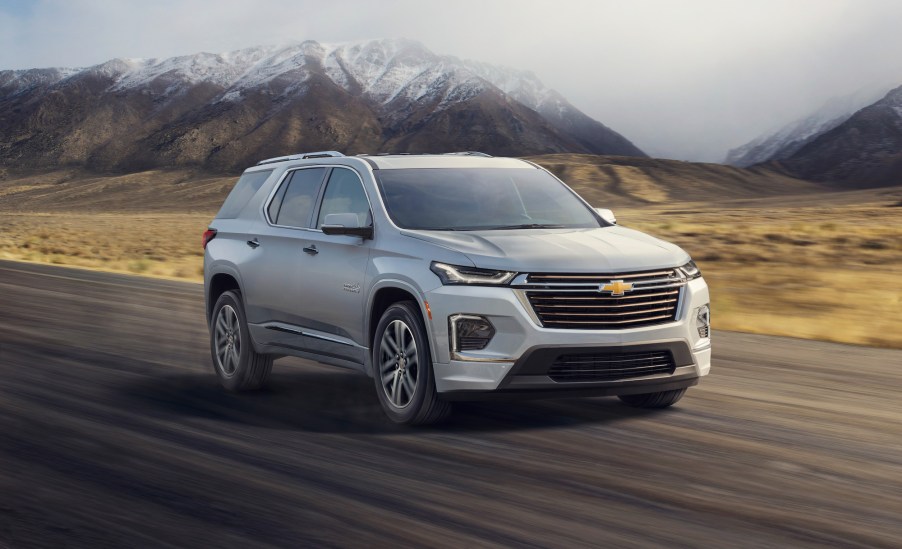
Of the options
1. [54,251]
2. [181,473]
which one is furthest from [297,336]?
[54,251]

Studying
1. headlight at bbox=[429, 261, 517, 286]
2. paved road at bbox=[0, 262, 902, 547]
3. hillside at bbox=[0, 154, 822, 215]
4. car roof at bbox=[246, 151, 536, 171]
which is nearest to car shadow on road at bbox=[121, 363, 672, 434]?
paved road at bbox=[0, 262, 902, 547]

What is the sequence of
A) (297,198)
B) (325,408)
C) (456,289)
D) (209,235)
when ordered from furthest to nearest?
1. (209,235)
2. (297,198)
3. (325,408)
4. (456,289)

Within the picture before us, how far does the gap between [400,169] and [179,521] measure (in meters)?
Answer: 3.62

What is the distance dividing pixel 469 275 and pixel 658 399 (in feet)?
5.88

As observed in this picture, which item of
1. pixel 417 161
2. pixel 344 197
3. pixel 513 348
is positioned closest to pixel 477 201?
pixel 417 161

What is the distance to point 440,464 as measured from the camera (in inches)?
255

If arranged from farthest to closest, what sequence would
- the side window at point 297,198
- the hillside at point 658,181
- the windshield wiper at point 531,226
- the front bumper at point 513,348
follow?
the hillside at point 658,181, the side window at point 297,198, the windshield wiper at point 531,226, the front bumper at point 513,348

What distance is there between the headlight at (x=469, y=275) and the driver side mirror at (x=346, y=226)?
778 millimetres

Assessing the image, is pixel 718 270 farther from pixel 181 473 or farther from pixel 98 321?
pixel 181 473

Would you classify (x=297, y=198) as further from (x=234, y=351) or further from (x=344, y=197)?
(x=234, y=351)

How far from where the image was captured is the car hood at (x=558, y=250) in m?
6.97

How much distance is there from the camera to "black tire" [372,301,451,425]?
722 centimetres

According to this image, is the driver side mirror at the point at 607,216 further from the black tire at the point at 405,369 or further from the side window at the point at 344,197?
the black tire at the point at 405,369

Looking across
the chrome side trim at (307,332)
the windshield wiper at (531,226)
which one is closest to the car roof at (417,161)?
the windshield wiper at (531,226)
